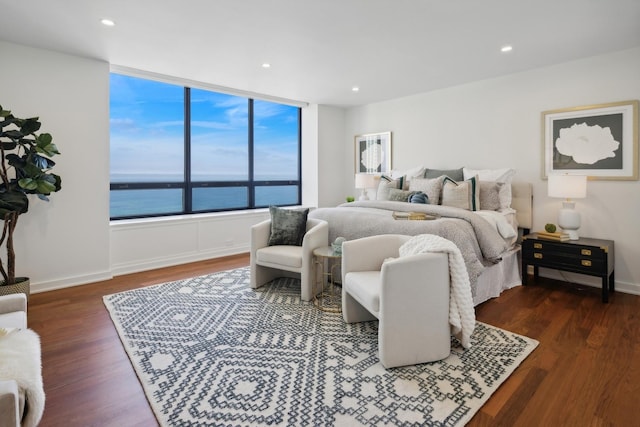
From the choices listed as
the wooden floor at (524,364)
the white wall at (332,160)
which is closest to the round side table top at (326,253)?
the wooden floor at (524,364)

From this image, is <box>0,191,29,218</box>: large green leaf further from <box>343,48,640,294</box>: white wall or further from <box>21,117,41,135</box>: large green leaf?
<box>343,48,640,294</box>: white wall

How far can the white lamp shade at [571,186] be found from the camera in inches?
133

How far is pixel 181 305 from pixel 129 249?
163 centimetres

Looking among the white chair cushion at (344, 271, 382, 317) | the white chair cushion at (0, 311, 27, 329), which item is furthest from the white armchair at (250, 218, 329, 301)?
the white chair cushion at (0, 311, 27, 329)

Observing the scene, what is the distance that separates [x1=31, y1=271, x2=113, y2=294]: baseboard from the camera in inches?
140

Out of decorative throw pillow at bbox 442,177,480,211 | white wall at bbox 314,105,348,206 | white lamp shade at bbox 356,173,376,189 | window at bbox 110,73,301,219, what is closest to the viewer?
decorative throw pillow at bbox 442,177,480,211

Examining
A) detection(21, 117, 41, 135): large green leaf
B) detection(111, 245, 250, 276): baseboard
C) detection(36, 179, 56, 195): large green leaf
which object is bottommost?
detection(111, 245, 250, 276): baseboard

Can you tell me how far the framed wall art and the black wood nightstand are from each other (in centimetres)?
75

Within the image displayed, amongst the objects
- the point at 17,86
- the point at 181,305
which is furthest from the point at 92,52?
the point at 181,305

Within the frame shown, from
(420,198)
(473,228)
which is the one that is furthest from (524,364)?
(420,198)

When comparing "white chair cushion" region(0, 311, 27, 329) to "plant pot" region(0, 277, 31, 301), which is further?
"plant pot" region(0, 277, 31, 301)

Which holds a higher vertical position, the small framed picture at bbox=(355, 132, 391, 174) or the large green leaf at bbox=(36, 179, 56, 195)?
the small framed picture at bbox=(355, 132, 391, 174)

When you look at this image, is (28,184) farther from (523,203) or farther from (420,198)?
(523,203)

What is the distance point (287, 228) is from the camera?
3.57 metres
